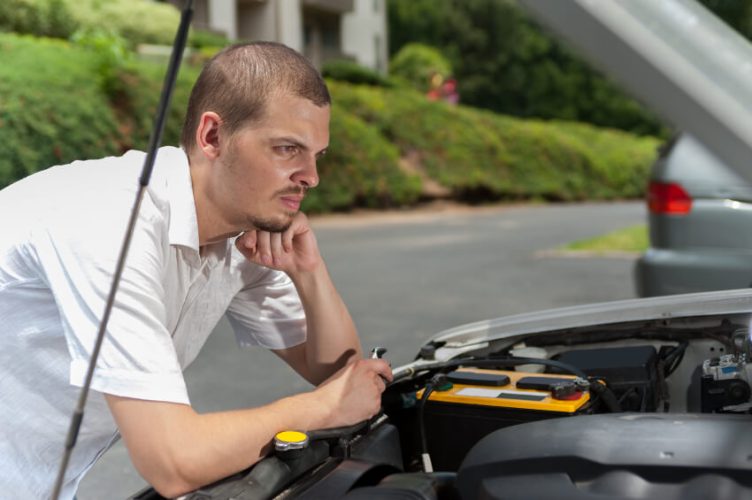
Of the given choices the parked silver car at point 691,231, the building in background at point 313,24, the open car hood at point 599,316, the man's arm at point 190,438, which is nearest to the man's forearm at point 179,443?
the man's arm at point 190,438

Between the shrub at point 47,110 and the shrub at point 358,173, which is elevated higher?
the shrub at point 47,110

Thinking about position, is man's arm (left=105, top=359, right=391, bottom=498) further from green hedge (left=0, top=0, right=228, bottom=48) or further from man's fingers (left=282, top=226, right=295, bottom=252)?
green hedge (left=0, top=0, right=228, bottom=48)

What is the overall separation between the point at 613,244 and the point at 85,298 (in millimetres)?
10697

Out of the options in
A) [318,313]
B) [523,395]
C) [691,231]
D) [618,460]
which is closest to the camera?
[618,460]

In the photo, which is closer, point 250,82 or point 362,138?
point 250,82

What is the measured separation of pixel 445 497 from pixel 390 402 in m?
0.53

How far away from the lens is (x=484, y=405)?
1.83 metres

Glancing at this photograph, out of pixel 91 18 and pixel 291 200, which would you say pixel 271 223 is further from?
pixel 91 18

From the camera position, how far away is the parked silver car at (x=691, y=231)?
4.85 metres

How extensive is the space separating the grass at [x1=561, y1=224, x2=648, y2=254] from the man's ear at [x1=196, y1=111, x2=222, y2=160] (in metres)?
9.61

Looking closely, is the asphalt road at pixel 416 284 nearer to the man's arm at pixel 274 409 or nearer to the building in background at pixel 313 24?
the man's arm at pixel 274 409

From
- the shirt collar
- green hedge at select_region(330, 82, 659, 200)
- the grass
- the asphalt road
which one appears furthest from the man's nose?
green hedge at select_region(330, 82, 659, 200)

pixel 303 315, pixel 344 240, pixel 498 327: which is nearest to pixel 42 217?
pixel 303 315

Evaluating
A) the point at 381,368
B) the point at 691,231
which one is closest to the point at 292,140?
the point at 381,368
